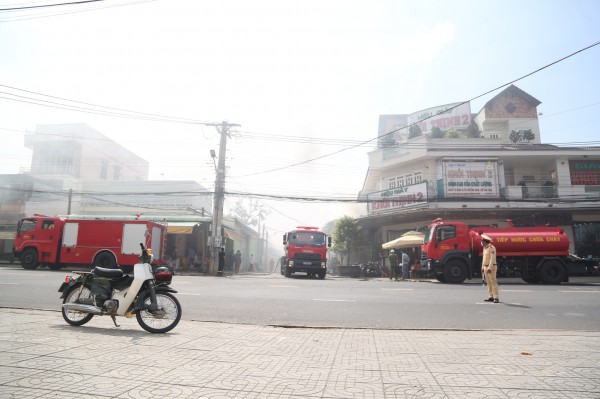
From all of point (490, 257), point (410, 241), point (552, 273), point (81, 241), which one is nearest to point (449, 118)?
point (410, 241)

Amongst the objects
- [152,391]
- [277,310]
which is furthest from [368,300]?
[152,391]

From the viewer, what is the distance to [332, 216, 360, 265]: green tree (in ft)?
99.4

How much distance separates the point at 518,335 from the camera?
17.6 ft

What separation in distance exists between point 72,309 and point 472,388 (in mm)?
5682

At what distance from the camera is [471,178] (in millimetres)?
24609

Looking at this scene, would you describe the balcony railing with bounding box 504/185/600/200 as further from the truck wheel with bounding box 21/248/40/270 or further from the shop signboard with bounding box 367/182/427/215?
the truck wheel with bounding box 21/248/40/270

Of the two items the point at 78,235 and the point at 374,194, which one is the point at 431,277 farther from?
the point at 78,235

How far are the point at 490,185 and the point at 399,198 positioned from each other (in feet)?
20.7

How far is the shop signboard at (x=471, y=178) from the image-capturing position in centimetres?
2434

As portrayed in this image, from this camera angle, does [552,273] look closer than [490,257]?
No

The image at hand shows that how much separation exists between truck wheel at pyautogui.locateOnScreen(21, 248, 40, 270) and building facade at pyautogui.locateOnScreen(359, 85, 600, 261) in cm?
1953

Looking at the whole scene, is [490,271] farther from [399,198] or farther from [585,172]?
[585,172]

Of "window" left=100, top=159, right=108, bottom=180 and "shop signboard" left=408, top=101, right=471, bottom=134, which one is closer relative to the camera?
"shop signboard" left=408, top=101, right=471, bottom=134

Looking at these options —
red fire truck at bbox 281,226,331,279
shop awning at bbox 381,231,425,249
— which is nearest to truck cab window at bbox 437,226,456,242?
shop awning at bbox 381,231,425,249
